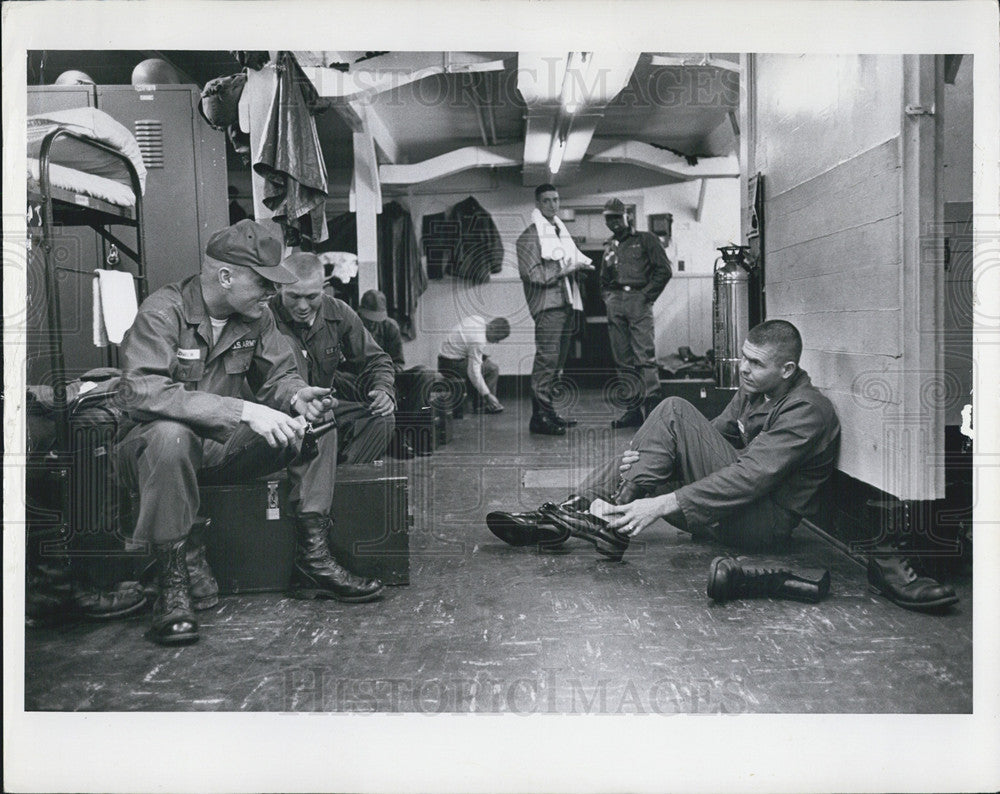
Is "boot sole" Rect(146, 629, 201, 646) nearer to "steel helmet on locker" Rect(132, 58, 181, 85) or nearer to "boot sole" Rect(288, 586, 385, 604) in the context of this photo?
"boot sole" Rect(288, 586, 385, 604)

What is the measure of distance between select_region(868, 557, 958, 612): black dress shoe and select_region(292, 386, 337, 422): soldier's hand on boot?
1.61m

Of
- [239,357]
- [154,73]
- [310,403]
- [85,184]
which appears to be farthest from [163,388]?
[154,73]

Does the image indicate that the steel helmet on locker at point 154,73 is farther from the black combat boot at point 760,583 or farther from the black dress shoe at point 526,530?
the black combat boot at point 760,583

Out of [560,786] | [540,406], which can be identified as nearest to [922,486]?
[560,786]

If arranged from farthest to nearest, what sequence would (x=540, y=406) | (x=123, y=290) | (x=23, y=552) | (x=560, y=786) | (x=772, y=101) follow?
(x=540, y=406)
(x=772, y=101)
(x=123, y=290)
(x=23, y=552)
(x=560, y=786)

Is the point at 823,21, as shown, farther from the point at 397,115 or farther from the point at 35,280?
the point at 35,280

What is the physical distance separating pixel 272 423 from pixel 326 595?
51cm

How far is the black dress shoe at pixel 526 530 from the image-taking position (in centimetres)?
242

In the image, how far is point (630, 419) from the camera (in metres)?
2.67

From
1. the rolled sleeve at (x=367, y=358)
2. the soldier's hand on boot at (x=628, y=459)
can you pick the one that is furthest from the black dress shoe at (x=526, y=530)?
the rolled sleeve at (x=367, y=358)

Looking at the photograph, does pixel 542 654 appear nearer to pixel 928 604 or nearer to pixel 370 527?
pixel 370 527

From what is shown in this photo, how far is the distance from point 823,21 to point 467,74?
36.6 inches

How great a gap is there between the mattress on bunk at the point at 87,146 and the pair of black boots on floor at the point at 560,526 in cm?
165

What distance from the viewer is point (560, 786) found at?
1770 mm
